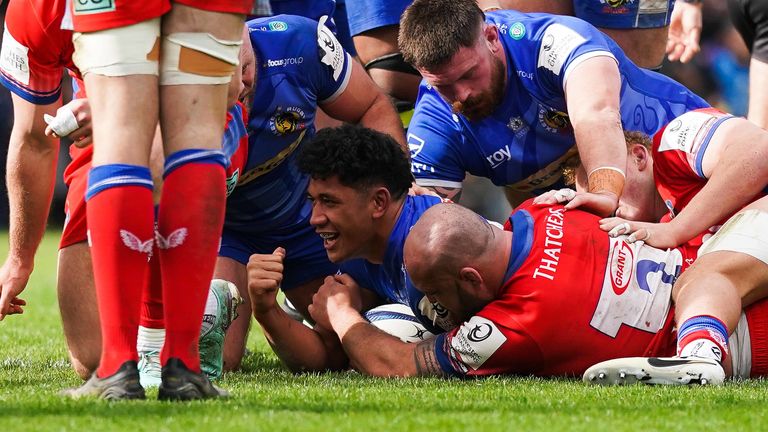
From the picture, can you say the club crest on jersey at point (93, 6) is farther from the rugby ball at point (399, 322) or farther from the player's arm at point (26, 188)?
the rugby ball at point (399, 322)

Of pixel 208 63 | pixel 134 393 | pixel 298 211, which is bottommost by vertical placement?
pixel 298 211

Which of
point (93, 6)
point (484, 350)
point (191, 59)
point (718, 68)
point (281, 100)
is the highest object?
point (93, 6)

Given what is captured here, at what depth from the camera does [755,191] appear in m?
4.25

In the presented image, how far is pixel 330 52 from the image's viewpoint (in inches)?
188

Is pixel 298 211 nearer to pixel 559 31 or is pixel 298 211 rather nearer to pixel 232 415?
pixel 559 31

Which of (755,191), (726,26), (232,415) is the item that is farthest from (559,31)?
(726,26)

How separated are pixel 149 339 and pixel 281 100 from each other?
1.26 m

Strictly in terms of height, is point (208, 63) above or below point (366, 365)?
above

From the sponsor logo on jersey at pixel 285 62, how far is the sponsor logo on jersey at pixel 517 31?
3.00 feet

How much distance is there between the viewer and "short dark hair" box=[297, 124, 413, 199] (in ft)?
13.4

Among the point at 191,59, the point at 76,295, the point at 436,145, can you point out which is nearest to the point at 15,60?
the point at 76,295

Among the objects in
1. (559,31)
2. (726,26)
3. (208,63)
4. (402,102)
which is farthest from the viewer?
(726,26)

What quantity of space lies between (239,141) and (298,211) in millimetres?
1104

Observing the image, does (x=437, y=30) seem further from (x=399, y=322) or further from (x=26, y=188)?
(x=26, y=188)
